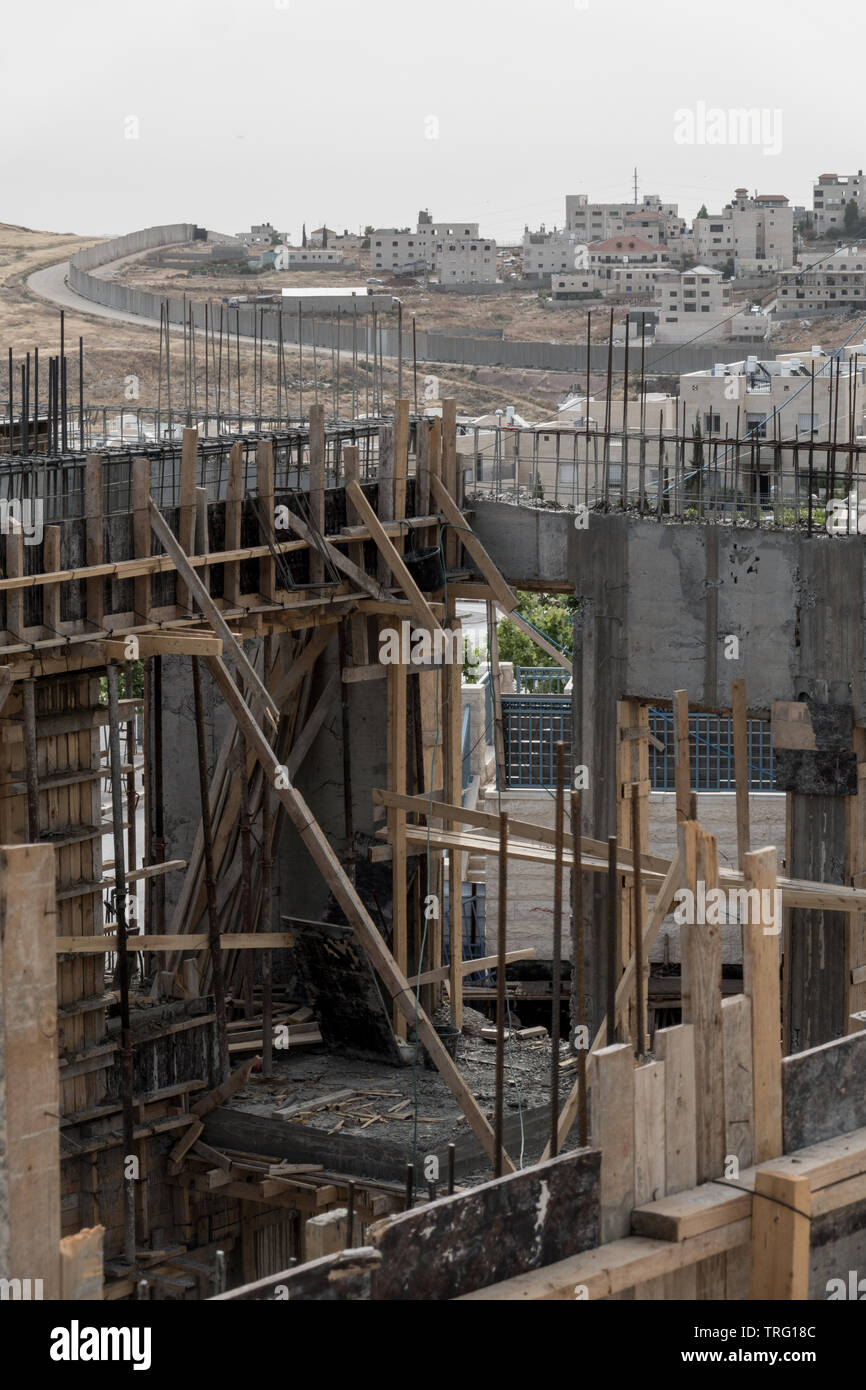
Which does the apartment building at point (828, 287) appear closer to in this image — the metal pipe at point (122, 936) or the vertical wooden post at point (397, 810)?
the vertical wooden post at point (397, 810)

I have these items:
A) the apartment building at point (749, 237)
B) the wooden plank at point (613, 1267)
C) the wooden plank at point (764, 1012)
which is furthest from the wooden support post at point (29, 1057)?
the apartment building at point (749, 237)

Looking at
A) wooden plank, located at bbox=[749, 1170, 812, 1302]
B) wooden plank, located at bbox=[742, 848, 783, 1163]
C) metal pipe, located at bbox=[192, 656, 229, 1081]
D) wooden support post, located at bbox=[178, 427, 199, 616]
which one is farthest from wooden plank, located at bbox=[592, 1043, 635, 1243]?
metal pipe, located at bbox=[192, 656, 229, 1081]

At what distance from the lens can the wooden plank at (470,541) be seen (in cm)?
2261

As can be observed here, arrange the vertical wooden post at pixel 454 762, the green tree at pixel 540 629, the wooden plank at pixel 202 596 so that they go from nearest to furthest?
the wooden plank at pixel 202 596 < the vertical wooden post at pixel 454 762 < the green tree at pixel 540 629

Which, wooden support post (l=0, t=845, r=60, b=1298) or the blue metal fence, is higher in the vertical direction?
wooden support post (l=0, t=845, r=60, b=1298)

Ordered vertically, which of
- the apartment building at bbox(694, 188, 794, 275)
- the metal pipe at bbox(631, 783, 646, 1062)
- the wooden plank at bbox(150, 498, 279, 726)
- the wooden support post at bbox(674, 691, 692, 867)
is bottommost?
the metal pipe at bbox(631, 783, 646, 1062)

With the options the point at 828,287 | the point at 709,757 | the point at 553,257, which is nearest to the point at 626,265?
the point at 553,257

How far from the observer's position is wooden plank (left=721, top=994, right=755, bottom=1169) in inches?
400

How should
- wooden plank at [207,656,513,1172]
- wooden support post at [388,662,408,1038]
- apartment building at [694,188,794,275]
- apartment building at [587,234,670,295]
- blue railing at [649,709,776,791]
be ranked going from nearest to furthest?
wooden plank at [207,656,513,1172], wooden support post at [388,662,408,1038], blue railing at [649,709,776,791], apartment building at [587,234,670,295], apartment building at [694,188,794,275]

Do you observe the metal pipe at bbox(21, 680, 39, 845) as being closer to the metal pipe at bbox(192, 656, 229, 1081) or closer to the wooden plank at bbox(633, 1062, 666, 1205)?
the metal pipe at bbox(192, 656, 229, 1081)

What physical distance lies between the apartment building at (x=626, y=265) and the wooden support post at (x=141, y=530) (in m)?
138

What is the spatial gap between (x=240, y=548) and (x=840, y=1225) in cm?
1142

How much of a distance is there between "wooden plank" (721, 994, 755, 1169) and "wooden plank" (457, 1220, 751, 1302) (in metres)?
0.52
